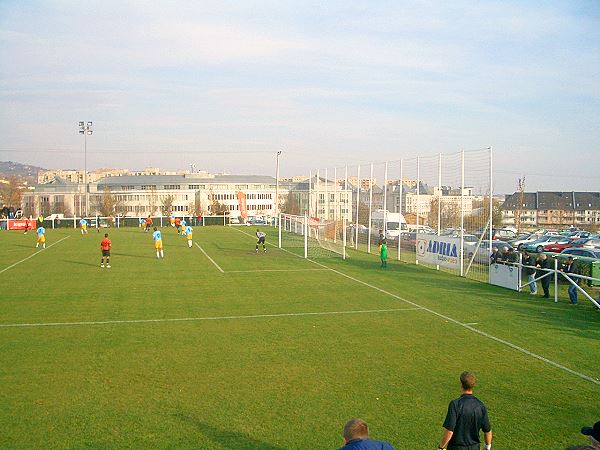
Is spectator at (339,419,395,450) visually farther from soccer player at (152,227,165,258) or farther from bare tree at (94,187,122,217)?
bare tree at (94,187,122,217)

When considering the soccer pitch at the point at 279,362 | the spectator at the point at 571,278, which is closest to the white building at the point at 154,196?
the soccer pitch at the point at 279,362

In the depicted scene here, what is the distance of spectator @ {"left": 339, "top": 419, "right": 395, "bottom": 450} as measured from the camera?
4.73m

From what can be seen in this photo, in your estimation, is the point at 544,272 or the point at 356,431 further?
the point at 544,272

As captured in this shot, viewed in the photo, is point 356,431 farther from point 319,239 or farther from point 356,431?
point 319,239

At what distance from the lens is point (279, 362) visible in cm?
1189

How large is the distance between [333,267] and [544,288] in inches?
447

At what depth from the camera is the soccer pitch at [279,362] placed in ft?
27.9

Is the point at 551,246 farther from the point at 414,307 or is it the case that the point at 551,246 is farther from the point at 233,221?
the point at 233,221

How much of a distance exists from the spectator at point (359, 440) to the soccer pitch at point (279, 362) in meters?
3.30

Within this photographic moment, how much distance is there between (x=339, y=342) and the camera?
13672 millimetres

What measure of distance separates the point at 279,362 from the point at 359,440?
7.22 m

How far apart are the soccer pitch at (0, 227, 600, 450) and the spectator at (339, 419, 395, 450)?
3.30 meters

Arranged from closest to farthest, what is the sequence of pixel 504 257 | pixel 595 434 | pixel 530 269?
Result: pixel 595 434
pixel 530 269
pixel 504 257

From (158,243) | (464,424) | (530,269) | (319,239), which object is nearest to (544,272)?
(530,269)
